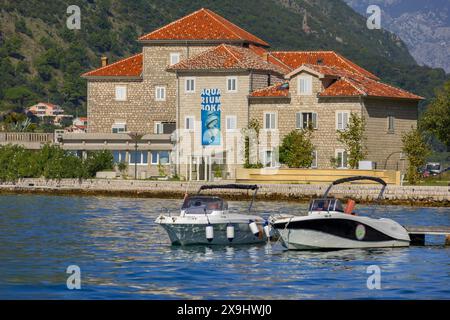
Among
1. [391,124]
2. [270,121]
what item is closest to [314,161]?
[270,121]

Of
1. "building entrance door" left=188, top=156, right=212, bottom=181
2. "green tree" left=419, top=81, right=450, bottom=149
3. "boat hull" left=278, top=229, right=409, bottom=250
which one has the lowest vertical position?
"boat hull" left=278, top=229, right=409, bottom=250

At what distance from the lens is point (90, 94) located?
119 metres

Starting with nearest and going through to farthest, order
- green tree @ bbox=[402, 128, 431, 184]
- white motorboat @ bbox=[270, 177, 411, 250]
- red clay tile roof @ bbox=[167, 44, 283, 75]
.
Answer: white motorboat @ bbox=[270, 177, 411, 250], green tree @ bbox=[402, 128, 431, 184], red clay tile roof @ bbox=[167, 44, 283, 75]

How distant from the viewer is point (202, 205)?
56438 millimetres

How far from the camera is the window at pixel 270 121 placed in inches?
4227

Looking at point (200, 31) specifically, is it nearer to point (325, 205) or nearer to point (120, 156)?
point (120, 156)

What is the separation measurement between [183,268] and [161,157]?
63.1m

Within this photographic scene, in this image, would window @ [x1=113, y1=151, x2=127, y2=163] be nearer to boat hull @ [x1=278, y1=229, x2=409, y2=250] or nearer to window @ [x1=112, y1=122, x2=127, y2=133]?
window @ [x1=112, y1=122, x2=127, y2=133]

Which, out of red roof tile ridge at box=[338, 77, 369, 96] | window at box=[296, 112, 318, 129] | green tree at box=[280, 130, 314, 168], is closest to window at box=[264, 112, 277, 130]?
window at box=[296, 112, 318, 129]

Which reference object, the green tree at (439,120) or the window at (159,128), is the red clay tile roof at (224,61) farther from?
the green tree at (439,120)

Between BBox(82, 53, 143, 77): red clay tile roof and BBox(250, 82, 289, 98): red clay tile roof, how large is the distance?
47.4 ft

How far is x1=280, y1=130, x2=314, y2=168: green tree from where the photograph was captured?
102000 millimetres

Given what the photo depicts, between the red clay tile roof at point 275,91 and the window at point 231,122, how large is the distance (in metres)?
2.46
